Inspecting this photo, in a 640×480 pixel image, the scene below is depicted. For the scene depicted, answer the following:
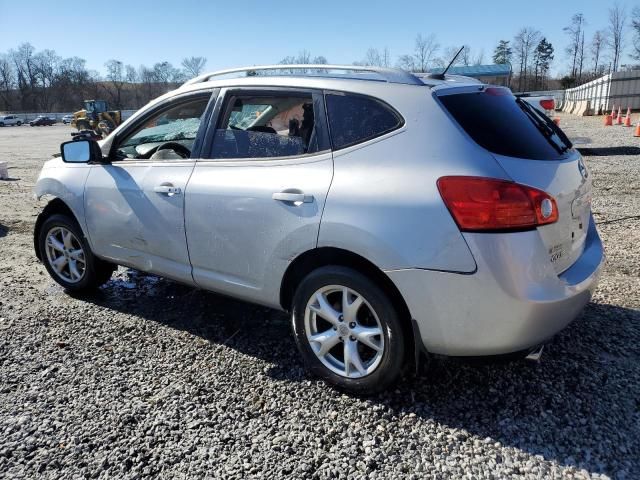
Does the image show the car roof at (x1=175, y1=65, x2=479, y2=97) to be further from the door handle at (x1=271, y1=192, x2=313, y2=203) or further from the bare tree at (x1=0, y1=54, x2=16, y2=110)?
the bare tree at (x1=0, y1=54, x2=16, y2=110)

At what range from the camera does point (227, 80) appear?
3.49 metres

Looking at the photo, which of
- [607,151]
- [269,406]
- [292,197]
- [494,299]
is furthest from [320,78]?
[607,151]

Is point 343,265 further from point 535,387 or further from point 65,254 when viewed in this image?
point 65,254

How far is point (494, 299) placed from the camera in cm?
238

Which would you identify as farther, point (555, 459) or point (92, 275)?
point (92, 275)

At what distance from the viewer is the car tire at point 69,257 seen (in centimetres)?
434

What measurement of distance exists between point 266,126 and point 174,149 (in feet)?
3.00

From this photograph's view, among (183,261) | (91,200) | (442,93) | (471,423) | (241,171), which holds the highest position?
(442,93)

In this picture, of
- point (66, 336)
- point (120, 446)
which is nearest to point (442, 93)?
point (120, 446)

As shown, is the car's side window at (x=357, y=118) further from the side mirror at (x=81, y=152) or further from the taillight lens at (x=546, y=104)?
the taillight lens at (x=546, y=104)

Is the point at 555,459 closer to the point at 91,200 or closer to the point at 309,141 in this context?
the point at 309,141

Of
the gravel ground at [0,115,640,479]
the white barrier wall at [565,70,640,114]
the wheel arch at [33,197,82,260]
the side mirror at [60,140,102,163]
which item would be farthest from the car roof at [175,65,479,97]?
the white barrier wall at [565,70,640,114]

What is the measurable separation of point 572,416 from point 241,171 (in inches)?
90.7

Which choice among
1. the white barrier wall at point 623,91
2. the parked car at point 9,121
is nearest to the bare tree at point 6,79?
the parked car at point 9,121
